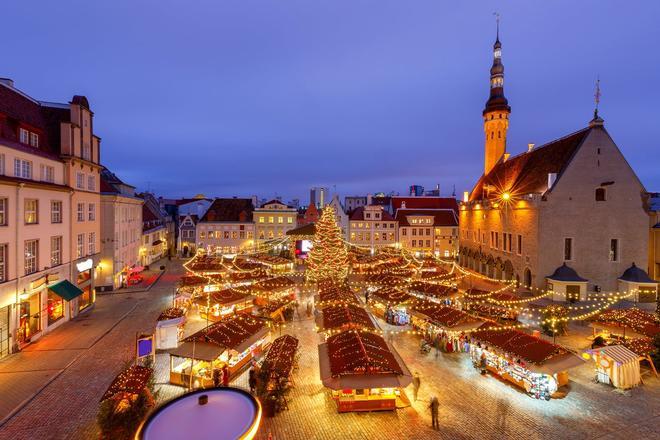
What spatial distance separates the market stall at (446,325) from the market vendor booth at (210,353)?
978 cm

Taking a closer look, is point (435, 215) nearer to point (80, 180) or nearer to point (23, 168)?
point (80, 180)

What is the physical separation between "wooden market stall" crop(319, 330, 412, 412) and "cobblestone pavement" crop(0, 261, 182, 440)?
28.2 ft

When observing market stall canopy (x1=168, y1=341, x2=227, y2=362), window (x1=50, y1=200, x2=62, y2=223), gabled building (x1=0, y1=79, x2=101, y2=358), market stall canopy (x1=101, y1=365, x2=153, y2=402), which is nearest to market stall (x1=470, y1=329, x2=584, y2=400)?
market stall canopy (x1=168, y1=341, x2=227, y2=362)

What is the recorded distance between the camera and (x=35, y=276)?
21.1 metres

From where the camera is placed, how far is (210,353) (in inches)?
607

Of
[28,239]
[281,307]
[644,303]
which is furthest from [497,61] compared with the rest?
[28,239]

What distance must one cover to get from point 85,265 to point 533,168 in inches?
1799

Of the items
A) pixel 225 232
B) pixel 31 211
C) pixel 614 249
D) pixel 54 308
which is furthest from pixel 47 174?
pixel 614 249

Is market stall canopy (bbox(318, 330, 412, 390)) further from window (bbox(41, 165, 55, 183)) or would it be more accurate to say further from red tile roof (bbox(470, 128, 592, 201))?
red tile roof (bbox(470, 128, 592, 201))

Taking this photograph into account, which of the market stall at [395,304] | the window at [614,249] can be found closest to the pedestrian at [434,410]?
the market stall at [395,304]

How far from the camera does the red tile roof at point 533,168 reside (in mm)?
36188

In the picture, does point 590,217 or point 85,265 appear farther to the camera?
point 590,217

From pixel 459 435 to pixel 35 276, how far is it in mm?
24023

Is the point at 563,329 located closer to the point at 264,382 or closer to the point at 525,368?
the point at 525,368
